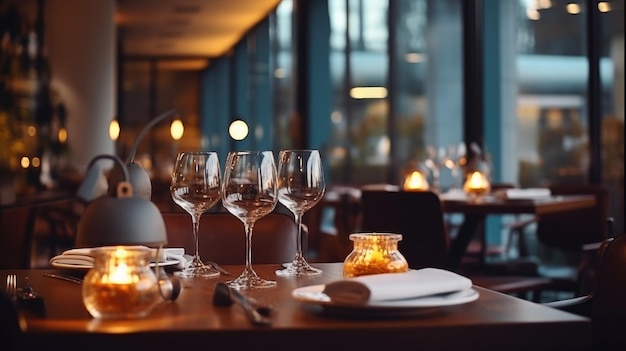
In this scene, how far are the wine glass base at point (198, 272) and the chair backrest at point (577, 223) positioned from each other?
3034 mm

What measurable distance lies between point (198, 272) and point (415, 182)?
3307mm

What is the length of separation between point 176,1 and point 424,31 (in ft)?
21.7

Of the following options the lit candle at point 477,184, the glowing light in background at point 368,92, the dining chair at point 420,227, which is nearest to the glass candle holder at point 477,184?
the lit candle at point 477,184

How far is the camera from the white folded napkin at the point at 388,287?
4.25 feet

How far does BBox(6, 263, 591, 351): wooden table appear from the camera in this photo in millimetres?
1165

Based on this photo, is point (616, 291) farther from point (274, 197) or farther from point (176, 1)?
point (176, 1)

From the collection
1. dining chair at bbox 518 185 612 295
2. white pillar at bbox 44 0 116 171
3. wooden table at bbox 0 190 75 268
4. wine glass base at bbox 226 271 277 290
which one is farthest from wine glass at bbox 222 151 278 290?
white pillar at bbox 44 0 116 171

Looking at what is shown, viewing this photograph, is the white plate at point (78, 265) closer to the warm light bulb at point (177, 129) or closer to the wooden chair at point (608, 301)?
the wooden chair at point (608, 301)

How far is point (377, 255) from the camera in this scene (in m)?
1.62

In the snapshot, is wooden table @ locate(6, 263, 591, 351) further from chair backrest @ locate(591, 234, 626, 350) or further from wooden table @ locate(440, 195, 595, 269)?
wooden table @ locate(440, 195, 595, 269)

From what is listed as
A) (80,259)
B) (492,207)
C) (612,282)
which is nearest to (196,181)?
(80,259)

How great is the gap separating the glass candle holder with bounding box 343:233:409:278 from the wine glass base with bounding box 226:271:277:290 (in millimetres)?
155

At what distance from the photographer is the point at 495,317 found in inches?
50.4

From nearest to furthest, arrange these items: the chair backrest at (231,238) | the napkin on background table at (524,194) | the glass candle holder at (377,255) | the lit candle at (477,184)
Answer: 1. the glass candle holder at (377,255)
2. the chair backrest at (231,238)
3. the napkin on background table at (524,194)
4. the lit candle at (477,184)
